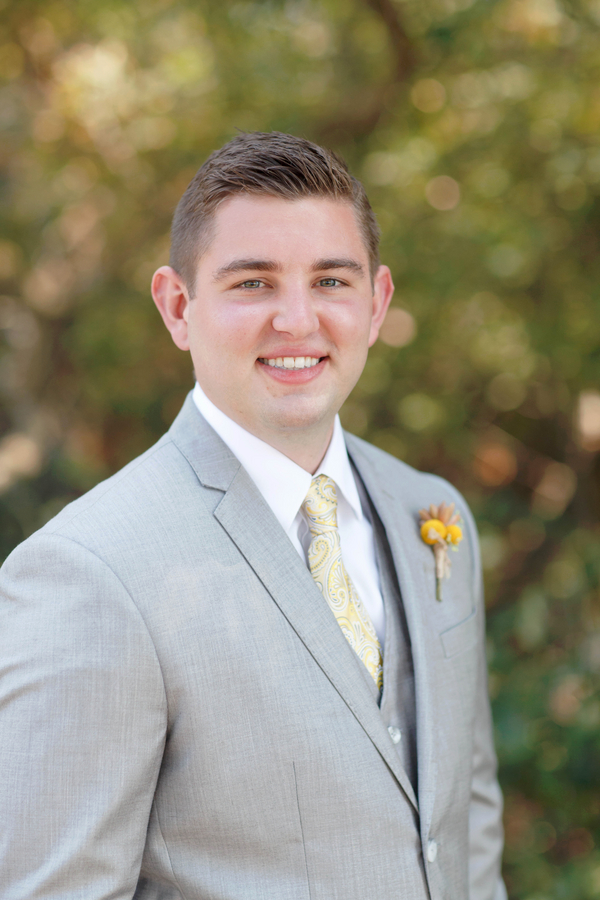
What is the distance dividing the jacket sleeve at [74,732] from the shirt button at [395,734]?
1.59ft

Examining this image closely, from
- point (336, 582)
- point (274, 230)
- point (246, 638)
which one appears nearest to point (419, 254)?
point (274, 230)

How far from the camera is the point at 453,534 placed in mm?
1889

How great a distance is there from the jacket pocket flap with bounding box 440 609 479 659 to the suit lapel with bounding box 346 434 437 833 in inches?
2.7

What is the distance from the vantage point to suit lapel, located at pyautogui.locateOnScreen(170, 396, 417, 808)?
144cm

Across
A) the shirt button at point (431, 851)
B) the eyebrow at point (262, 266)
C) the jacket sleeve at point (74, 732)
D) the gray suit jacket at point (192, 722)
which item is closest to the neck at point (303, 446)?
the gray suit jacket at point (192, 722)

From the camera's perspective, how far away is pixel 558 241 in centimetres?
404

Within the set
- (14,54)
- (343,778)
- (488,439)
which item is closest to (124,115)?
(14,54)

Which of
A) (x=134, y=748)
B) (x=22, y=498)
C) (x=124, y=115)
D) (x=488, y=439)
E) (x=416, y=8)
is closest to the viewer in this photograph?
(x=134, y=748)

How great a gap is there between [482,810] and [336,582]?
2.72 feet

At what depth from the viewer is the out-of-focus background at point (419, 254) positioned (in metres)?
3.47

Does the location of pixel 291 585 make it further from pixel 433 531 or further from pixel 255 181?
pixel 255 181

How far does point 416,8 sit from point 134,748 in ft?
11.9

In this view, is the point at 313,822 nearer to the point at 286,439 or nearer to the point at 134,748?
the point at 134,748

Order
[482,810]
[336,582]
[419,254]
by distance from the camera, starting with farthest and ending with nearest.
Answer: [419,254] < [482,810] < [336,582]
